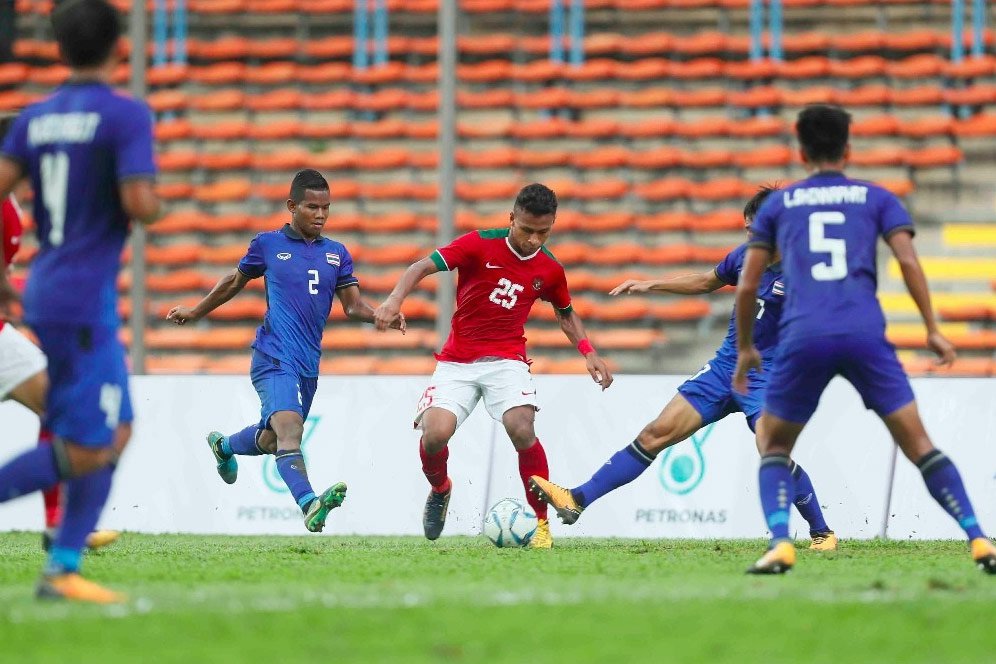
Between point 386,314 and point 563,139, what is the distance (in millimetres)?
7407

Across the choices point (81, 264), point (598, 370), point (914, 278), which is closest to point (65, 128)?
point (81, 264)

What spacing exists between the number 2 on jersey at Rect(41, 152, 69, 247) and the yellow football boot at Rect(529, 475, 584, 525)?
3775 mm

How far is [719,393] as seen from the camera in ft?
28.9

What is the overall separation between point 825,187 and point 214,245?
9.90 metres

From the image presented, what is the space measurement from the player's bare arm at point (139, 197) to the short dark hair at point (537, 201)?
11.1 feet

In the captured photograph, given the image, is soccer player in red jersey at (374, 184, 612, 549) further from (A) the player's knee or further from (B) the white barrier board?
(B) the white barrier board

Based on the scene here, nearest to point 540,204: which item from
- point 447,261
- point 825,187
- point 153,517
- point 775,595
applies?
point 447,261

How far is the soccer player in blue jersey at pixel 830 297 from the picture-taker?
6.39 metres

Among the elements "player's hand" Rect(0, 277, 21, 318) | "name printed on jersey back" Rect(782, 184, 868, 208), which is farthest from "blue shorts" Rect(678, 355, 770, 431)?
"player's hand" Rect(0, 277, 21, 318)

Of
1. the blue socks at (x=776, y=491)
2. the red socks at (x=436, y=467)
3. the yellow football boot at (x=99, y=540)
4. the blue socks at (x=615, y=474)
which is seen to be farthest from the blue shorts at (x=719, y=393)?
the yellow football boot at (x=99, y=540)

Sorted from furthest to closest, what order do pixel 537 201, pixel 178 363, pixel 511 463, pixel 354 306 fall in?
pixel 178 363 → pixel 511 463 → pixel 354 306 → pixel 537 201

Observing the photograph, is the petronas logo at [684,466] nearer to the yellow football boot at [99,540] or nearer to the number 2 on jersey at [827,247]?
the yellow football boot at [99,540]

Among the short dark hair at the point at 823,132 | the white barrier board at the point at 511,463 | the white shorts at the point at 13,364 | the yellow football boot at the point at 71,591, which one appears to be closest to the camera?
the yellow football boot at the point at 71,591

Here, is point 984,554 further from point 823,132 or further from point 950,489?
point 823,132
